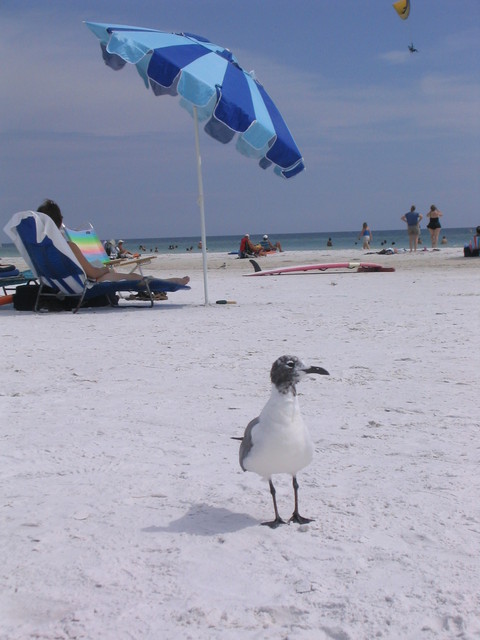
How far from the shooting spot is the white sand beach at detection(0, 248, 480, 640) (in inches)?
80.3

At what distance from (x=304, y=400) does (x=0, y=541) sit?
7.22 feet

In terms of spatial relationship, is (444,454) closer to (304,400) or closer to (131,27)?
(304,400)

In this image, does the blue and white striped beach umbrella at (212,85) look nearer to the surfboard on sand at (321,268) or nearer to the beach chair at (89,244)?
the beach chair at (89,244)

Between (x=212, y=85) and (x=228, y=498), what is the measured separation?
582 cm

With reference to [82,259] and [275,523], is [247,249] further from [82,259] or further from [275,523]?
[275,523]

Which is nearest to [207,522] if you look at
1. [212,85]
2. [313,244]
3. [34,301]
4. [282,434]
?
[282,434]

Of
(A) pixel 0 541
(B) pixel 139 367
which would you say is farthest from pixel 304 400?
(A) pixel 0 541

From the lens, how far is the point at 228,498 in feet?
9.41

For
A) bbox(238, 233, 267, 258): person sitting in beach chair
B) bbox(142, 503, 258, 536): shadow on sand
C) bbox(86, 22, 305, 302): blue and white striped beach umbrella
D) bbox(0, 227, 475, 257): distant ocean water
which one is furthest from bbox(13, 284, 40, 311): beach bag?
bbox(0, 227, 475, 257): distant ocean water

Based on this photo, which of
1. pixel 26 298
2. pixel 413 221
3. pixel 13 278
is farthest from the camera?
pixel 413 221

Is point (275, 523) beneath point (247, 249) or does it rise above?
beneath

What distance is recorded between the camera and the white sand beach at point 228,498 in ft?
6.69

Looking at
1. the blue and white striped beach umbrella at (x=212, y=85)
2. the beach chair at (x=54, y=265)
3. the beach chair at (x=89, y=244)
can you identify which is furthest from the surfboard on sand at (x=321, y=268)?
the beach chair at (x=54, y=265)

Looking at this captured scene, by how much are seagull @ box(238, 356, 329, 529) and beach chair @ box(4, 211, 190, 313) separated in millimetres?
6012
